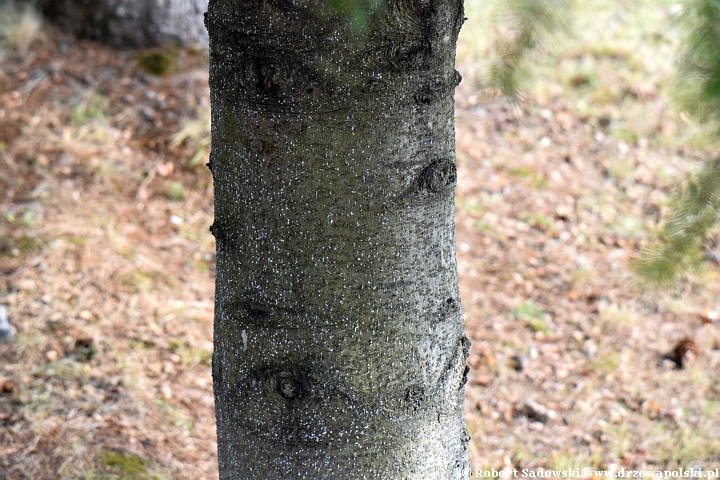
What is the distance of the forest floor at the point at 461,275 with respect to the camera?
2.41m

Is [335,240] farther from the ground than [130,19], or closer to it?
closer to it

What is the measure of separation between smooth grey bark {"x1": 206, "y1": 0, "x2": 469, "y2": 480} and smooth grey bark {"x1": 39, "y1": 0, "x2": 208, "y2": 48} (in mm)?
3394

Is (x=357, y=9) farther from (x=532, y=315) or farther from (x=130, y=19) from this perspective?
(x=130, y=19)

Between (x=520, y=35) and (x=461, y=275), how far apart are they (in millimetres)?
2398

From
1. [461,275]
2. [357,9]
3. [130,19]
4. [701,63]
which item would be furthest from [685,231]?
[130,19]

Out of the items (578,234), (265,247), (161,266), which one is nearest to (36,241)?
(161,266)

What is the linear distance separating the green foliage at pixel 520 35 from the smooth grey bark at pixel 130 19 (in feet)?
11.6

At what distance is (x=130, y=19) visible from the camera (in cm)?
418

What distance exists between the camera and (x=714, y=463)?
2.42 metres

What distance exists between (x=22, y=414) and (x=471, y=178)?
264 centimetres

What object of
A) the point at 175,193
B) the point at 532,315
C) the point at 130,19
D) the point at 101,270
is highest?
the point at 130,19

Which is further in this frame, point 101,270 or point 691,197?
point 101,270

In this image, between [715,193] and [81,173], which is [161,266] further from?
[715,193]

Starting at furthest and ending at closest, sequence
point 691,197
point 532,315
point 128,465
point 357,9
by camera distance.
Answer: point 532,315 → point 128,465 → point 691,197 → point 357,9
